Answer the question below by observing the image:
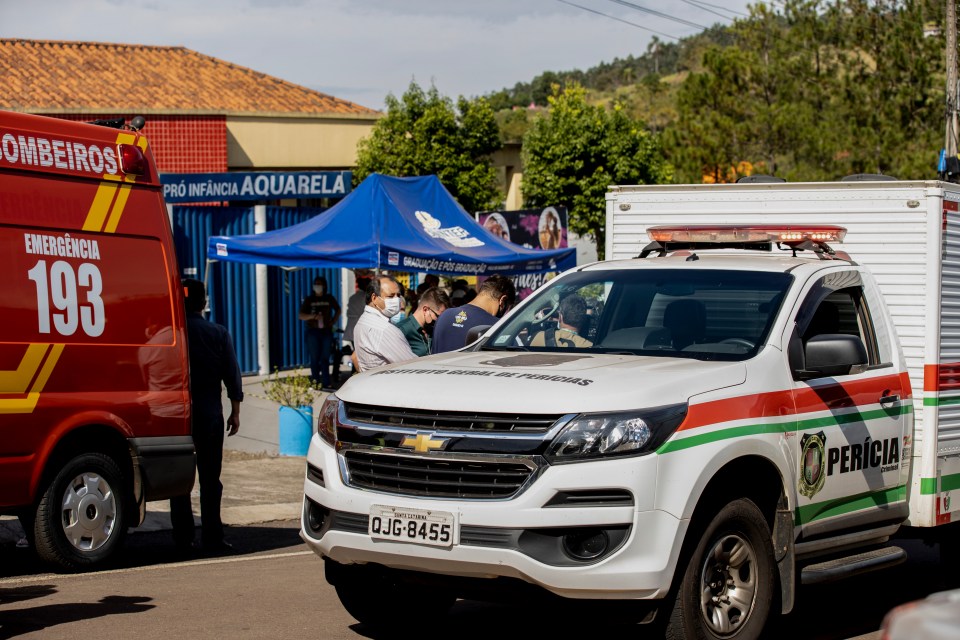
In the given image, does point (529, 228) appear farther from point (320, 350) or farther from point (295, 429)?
point (295, 429)

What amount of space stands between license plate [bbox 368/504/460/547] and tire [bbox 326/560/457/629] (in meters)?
0.42

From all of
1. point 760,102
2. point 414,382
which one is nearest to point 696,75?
point 760,102

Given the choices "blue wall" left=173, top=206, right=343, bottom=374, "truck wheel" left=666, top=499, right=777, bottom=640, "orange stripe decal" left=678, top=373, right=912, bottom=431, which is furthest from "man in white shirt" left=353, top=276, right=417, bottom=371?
"blue wall" left=173, top=206, right=343, bottom=374

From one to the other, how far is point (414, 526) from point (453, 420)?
47cm

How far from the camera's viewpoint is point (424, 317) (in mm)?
12031

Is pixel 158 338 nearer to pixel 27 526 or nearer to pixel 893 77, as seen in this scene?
pixel 27 526

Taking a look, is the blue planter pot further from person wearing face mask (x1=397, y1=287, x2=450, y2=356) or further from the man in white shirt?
the man in white shirt

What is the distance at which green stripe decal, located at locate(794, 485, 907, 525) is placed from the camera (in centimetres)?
612

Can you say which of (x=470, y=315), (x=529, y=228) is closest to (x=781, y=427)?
(x=470, y=315)

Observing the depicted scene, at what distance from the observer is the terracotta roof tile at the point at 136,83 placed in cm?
2803

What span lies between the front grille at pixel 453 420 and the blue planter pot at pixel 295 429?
8717 mm

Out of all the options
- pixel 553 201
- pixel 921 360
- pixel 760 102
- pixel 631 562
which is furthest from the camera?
pixel 553 201

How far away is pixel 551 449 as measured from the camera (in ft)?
16.8

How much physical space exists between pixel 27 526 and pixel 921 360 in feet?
18.0
